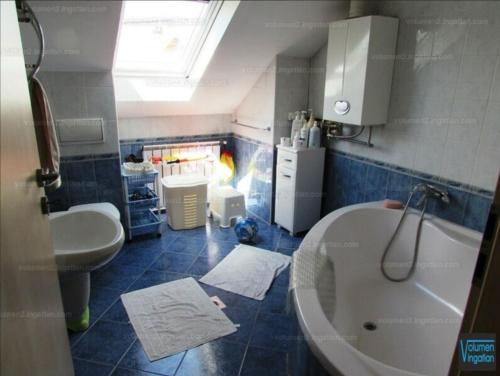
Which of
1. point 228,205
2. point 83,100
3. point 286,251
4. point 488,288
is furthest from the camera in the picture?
point 228,205

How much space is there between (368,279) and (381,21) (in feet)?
5.86

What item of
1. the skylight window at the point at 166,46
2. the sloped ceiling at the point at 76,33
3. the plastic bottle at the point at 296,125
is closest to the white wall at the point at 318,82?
the plastic bottle at the point at 296,125

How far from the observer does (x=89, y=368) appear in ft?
5.94

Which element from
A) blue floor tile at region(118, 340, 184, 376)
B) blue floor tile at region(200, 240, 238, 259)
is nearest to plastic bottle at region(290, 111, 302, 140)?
blue floor tile at region(200, 240, 238, 259)

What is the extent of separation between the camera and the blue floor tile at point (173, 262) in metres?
2.79

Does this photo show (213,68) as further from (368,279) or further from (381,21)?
(368,279)

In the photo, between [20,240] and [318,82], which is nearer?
[20,240]

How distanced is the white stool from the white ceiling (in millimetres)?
1007

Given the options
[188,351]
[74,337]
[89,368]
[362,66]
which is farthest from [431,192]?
[74,337]

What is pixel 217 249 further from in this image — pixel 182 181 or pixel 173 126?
pixel 173 126

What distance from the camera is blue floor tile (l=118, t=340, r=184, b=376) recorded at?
1.80m

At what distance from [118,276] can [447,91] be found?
268cm

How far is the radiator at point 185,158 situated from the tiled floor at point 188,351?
866 mm

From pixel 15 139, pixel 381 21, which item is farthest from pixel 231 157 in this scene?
pixel 15 139
